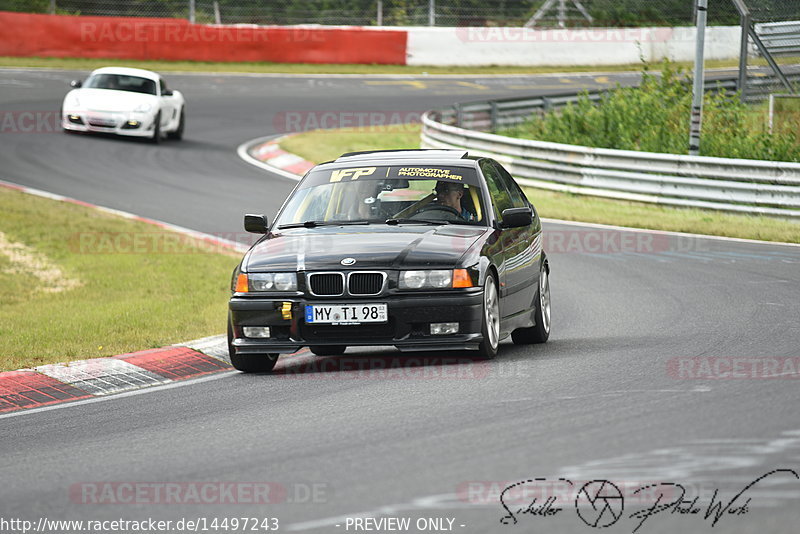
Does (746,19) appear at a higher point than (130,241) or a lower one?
higher

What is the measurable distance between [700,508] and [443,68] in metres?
41.2

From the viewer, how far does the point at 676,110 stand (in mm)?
24922

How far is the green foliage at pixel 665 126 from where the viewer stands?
870 inches

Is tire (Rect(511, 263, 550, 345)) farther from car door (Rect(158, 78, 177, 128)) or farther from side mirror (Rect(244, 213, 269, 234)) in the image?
car door (Rect(158, 78, 177, 128))

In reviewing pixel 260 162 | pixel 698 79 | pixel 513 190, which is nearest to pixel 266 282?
pixel 513 190

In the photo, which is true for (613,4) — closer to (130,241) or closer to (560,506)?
(130,241)

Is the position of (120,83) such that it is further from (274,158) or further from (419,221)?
(419,221)

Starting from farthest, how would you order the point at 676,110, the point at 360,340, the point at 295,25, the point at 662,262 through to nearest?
the point at 295,25
the point at 676,110
the point at 662,262
the point at 360,340

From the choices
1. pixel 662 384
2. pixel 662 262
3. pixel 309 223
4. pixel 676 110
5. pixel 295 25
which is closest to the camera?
pixel 662 384

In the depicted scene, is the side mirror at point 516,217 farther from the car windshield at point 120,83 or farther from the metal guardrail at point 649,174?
the car windshield at point 120,83

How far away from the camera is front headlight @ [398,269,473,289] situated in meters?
8.35

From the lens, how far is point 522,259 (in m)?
9.77

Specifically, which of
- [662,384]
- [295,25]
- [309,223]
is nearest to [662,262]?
[309,223]

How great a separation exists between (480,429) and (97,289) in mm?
7924
